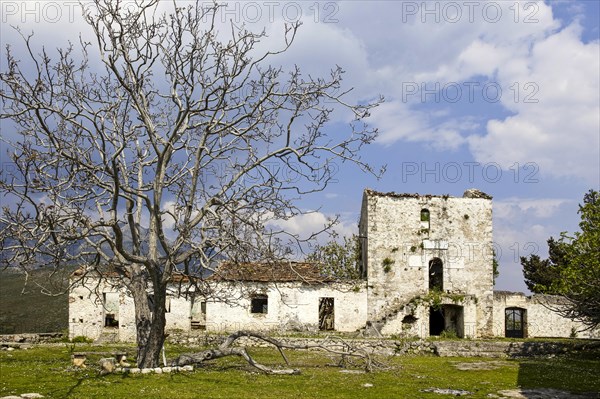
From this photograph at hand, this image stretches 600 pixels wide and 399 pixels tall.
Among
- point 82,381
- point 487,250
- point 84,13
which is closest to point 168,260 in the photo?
point 82,381

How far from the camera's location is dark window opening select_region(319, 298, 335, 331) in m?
35.7

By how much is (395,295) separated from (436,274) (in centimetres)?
368

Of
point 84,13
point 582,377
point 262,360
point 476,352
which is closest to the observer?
point 84,13

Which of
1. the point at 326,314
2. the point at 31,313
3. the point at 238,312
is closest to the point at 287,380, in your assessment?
the point at 238,312

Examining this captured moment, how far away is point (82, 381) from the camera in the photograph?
631 inches

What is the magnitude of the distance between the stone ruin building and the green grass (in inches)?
421

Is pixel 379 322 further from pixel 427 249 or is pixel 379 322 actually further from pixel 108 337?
pixel 108 337

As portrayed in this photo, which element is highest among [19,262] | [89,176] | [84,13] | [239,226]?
[84,13]

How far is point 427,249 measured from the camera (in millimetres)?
35688

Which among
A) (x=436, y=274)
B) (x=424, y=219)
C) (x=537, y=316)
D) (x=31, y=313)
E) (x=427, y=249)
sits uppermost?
(x=424, y=219)

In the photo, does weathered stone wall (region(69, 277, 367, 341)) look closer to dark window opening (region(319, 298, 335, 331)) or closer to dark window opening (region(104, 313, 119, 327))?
dark window opening (region(104, 313, 119, 327))

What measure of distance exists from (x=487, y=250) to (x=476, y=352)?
10.7 metres

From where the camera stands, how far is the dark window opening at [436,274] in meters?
36.3

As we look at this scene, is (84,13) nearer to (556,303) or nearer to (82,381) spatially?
(82,381)
